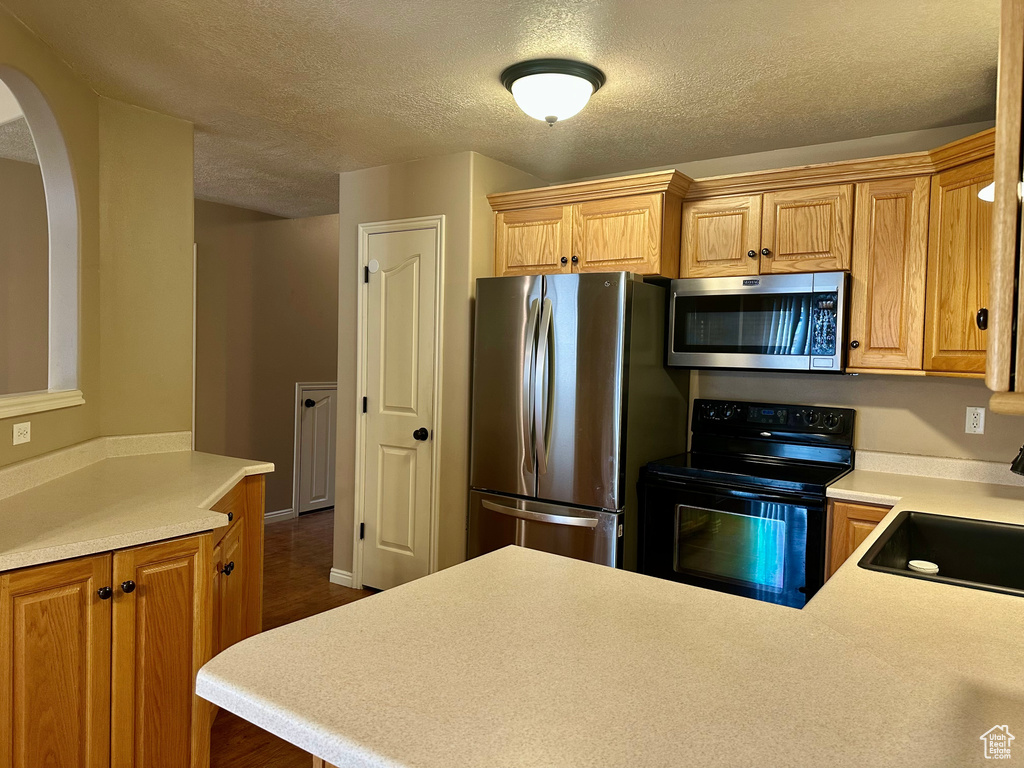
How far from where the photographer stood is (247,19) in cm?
216

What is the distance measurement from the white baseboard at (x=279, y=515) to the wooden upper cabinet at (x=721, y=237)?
12.4 ft

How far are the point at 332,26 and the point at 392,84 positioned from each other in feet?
1.58

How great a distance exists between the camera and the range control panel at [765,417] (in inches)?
121

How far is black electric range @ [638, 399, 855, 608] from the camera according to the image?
2.66 meters

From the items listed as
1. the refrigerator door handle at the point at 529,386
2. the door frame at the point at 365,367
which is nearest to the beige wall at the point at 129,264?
the door frame at the point at 365,367

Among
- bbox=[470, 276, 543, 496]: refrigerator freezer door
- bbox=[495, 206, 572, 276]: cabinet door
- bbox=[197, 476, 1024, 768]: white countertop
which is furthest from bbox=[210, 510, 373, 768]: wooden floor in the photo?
bbox=[495, 206, 572, 276]: cabinet door

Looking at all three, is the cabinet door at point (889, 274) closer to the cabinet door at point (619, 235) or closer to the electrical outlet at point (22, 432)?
the cabinet door at point (619, 235)

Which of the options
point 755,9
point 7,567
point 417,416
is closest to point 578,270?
point 417,416

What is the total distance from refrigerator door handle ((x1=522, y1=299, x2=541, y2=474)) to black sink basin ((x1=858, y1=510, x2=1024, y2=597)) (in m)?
1.54

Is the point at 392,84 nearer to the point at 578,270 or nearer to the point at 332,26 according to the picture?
the point at 332,26

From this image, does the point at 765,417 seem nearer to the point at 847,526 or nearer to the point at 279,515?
the point at 847,526

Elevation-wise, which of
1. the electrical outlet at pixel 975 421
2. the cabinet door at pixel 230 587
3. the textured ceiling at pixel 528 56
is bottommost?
the cabinet door at pixel 230 587

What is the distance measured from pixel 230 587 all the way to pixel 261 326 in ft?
10.5

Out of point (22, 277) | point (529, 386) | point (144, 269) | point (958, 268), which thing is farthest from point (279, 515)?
point (958, 268)
